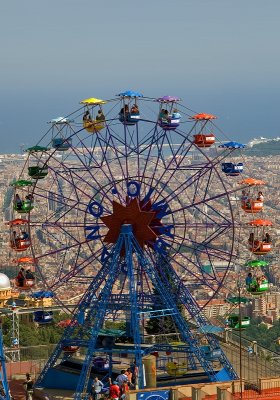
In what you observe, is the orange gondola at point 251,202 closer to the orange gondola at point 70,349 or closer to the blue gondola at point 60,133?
the blue gondola at point 60,133

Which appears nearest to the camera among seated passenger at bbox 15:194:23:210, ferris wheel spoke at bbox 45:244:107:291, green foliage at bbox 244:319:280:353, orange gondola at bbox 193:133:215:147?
ferris wheel spoke at bbox 45:244:107:291

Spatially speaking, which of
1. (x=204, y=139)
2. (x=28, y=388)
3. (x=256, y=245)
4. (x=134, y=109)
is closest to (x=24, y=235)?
(x=134, y=109)

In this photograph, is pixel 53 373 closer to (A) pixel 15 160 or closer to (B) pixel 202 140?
(B) pixel 202 140

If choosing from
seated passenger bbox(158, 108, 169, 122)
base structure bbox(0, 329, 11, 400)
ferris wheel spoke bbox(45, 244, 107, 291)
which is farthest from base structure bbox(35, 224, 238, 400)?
seated passenger bbox(158, 108, 169, 122)

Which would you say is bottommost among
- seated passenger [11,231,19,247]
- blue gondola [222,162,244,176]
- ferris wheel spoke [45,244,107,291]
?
ferris wheel spoke [45,244,107,291]

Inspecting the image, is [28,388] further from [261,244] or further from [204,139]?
[204,139]

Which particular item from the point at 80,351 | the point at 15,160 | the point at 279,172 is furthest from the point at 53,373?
the point at 279,172

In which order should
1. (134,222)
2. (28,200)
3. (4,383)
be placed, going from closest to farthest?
(4,383) < (134,222) < (28,200)

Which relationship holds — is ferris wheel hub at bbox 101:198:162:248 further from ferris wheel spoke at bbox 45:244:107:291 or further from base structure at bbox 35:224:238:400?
ferris wheel spoke at bbox 45:244:107:291

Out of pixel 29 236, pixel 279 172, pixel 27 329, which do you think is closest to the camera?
pixel 29 236
